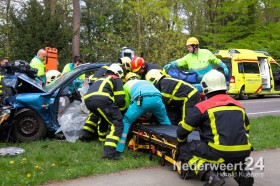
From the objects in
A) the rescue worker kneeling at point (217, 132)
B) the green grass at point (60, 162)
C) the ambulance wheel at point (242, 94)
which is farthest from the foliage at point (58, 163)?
the ambulance wheel at point (242, 94)

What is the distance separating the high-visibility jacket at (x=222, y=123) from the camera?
4.21 m

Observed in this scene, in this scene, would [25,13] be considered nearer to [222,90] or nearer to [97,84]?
[97,84]

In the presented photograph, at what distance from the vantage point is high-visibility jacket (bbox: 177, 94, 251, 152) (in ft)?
13.8

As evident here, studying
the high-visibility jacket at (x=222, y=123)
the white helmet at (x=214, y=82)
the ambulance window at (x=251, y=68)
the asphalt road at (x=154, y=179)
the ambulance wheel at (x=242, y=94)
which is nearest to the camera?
the high-visibility jacket at (x=222, y=123)

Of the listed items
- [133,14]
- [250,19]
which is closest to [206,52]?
[133,14]

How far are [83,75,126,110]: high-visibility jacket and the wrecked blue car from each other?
1163mm

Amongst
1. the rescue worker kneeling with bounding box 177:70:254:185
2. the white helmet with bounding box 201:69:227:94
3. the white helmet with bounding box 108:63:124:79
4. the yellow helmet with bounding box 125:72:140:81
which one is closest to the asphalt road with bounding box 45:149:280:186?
the rescue worker kneeling with bounding box 177:70:254:185

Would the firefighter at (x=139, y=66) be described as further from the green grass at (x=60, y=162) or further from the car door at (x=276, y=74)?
the car door at (x=276, y=74)

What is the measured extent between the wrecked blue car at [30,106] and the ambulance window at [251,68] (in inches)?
446

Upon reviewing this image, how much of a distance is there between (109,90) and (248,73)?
1242cm

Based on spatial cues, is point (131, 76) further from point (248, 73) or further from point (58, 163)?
point (248, 73)

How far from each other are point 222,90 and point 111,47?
17.3 meters

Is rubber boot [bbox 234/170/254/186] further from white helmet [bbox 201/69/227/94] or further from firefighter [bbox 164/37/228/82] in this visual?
firefighter [bbox 164/37/228/82]

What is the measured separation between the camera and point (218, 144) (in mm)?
4242
